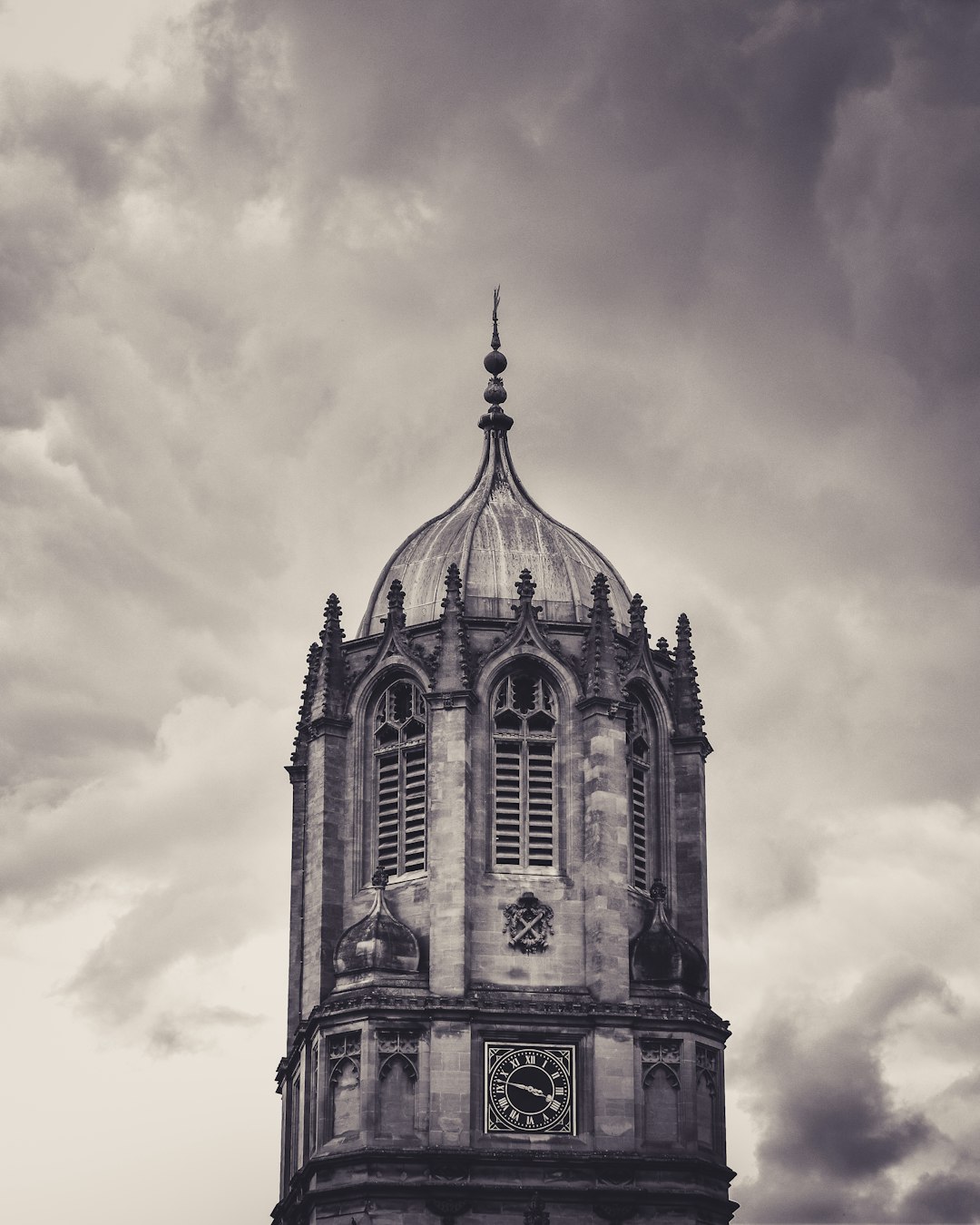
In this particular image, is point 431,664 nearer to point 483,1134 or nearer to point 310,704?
point 310,704

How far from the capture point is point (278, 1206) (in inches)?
3489

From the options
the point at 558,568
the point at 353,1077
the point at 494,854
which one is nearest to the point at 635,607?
the point at 558,568

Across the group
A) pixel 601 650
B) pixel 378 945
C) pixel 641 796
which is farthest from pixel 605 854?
pixel 378 945

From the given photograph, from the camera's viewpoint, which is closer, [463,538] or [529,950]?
[529,950]

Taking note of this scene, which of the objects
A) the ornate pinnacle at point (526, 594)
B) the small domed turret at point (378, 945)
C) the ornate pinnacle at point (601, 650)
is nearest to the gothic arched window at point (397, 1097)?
the small domed turret at point (378, 945)

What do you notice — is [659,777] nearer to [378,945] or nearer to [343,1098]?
[378,945]

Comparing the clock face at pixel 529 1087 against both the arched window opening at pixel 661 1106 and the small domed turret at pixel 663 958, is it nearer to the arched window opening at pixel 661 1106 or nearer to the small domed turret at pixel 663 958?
the arched window opening at pixel 661 1106

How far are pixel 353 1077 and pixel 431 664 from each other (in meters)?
12.1

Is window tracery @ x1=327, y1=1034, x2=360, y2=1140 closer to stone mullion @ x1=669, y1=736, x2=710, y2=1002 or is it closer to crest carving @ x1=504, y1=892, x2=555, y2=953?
crest carving @ x1=504, y1=892, x2=555, y2=953

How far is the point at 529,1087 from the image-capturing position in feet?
279

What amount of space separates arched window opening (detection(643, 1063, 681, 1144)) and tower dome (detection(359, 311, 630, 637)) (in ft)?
44.7

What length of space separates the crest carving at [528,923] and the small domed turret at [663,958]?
250 cm

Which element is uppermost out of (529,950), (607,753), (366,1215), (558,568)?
(558,568)

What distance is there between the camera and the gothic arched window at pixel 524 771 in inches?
3487
